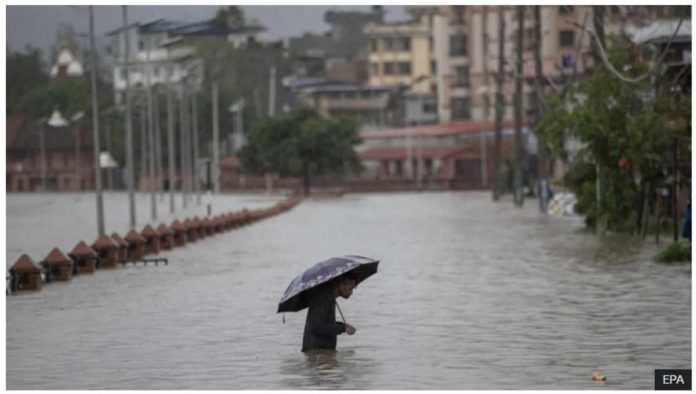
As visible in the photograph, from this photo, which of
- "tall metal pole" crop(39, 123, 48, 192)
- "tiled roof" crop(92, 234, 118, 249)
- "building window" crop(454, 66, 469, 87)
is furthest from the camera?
"building window" crop(454, 66, 469, 87)

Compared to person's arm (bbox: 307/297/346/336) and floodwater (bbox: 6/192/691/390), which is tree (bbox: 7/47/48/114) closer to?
floodwater (bbox: 6/192/691/390)

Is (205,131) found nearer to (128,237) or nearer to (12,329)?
(128,237)

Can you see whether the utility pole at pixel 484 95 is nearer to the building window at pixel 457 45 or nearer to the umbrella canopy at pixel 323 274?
the building window at pixel 457 45

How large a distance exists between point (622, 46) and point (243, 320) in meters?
21.8

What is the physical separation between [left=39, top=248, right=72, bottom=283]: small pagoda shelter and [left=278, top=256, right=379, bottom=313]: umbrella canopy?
12.5m

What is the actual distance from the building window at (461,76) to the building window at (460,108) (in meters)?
1.65

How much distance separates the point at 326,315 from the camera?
18766mm

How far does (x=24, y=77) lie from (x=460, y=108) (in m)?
33.0

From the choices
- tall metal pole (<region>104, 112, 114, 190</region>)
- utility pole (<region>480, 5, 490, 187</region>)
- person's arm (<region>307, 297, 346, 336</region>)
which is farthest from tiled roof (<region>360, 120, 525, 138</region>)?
person's arm (<region>307, 297, 346, 336</region>)

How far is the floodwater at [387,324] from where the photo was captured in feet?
57.5

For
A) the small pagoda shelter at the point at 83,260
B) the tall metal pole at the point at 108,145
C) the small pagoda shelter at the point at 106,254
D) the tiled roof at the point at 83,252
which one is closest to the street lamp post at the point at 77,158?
the tall metal pole at the point at 108,145

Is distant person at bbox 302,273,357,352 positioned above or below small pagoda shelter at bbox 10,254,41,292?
above

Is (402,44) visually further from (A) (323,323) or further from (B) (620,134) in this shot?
(A) (323,323)

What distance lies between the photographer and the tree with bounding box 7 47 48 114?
6796 inches
